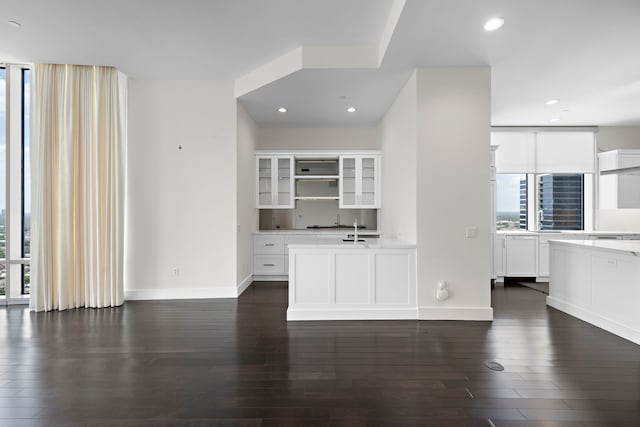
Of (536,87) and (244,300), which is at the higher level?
(536,87)

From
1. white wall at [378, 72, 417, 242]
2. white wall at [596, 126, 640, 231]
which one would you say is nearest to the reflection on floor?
white wall at [596, 126, 640, 231]

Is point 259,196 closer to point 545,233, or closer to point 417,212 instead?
point 417,212

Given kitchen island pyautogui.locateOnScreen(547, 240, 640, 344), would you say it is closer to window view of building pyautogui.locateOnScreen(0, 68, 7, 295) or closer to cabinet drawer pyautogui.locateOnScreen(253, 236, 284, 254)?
cabinet drawer pyautogui.locateOnScreen(253, 236, 284, 254)

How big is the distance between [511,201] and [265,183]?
491cm

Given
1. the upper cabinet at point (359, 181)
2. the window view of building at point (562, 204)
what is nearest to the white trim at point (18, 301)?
the upper cabinet at point (359, 181)

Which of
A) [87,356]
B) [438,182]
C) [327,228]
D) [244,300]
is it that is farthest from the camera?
[327,228]

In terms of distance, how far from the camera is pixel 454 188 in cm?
374

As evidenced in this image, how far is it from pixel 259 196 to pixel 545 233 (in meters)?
5.38

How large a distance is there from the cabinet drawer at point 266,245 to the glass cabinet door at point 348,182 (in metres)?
1.44

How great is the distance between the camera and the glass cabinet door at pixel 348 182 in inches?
241

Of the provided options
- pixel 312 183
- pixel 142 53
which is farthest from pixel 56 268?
pixel 312 183

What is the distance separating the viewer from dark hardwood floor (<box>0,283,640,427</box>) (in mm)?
2008

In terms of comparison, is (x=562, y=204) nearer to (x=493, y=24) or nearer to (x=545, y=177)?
(x=545, y=177)

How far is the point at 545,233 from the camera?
19.3ft
